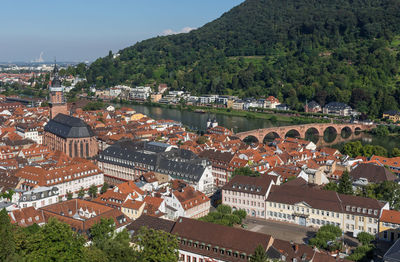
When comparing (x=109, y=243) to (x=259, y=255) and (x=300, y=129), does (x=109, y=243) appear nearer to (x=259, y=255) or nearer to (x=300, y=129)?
(x=259, y=255)

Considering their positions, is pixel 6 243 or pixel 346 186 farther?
pixel 346 186

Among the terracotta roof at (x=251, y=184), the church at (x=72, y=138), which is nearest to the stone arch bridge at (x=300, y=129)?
the church at (x=72, y=138)

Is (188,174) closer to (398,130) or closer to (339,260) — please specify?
(339,260)

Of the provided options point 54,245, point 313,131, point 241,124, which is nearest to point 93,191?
point 54,245

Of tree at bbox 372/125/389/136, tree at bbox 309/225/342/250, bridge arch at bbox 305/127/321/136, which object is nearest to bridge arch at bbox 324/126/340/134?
bridge arch at bbox 305/127/321/136

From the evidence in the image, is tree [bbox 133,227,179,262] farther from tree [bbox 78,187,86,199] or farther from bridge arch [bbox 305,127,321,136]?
bridge arch [bbox 305,127,321,136]

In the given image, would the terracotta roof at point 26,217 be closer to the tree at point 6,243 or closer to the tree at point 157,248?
the tree at point 6,243
